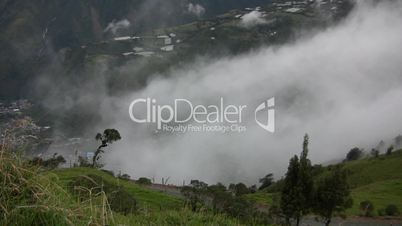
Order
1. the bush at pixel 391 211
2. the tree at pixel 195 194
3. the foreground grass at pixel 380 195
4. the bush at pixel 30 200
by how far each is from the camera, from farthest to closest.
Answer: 1. the foreground grass at pixel 380 195
2. the bush at pixel 391 211
3. the tree at pixel 195 194
4. the bush at pixel 30 200

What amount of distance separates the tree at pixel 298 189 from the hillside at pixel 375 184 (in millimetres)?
35583

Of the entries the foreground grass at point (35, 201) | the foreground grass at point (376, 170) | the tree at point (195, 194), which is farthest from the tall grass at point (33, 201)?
the foreground grass at point (376, 170)

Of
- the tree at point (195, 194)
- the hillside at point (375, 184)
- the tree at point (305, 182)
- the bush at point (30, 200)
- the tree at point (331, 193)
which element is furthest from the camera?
the hillside at point (375, 184)

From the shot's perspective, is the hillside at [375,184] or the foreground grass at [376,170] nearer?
the hillside at [375,184]

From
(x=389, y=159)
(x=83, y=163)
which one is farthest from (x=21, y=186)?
(x=389, y=159)

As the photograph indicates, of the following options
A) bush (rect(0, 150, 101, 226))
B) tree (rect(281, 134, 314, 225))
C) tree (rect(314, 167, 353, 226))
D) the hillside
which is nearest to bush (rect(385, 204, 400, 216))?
the hillside

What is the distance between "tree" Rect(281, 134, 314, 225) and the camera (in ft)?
165

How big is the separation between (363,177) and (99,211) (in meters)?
145

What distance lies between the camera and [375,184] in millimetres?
128000

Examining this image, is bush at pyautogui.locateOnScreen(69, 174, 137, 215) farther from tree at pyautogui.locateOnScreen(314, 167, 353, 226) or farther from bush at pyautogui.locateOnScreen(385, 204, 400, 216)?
bush at pyautogui.locateOnScreen(385, 204, 400, 216)

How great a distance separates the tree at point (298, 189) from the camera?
5025 centimetres

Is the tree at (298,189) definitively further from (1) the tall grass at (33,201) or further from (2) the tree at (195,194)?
(1) the tall grass at (33,201)

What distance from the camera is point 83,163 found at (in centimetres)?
9344

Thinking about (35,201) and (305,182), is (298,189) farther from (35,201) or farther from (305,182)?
(35,201)
